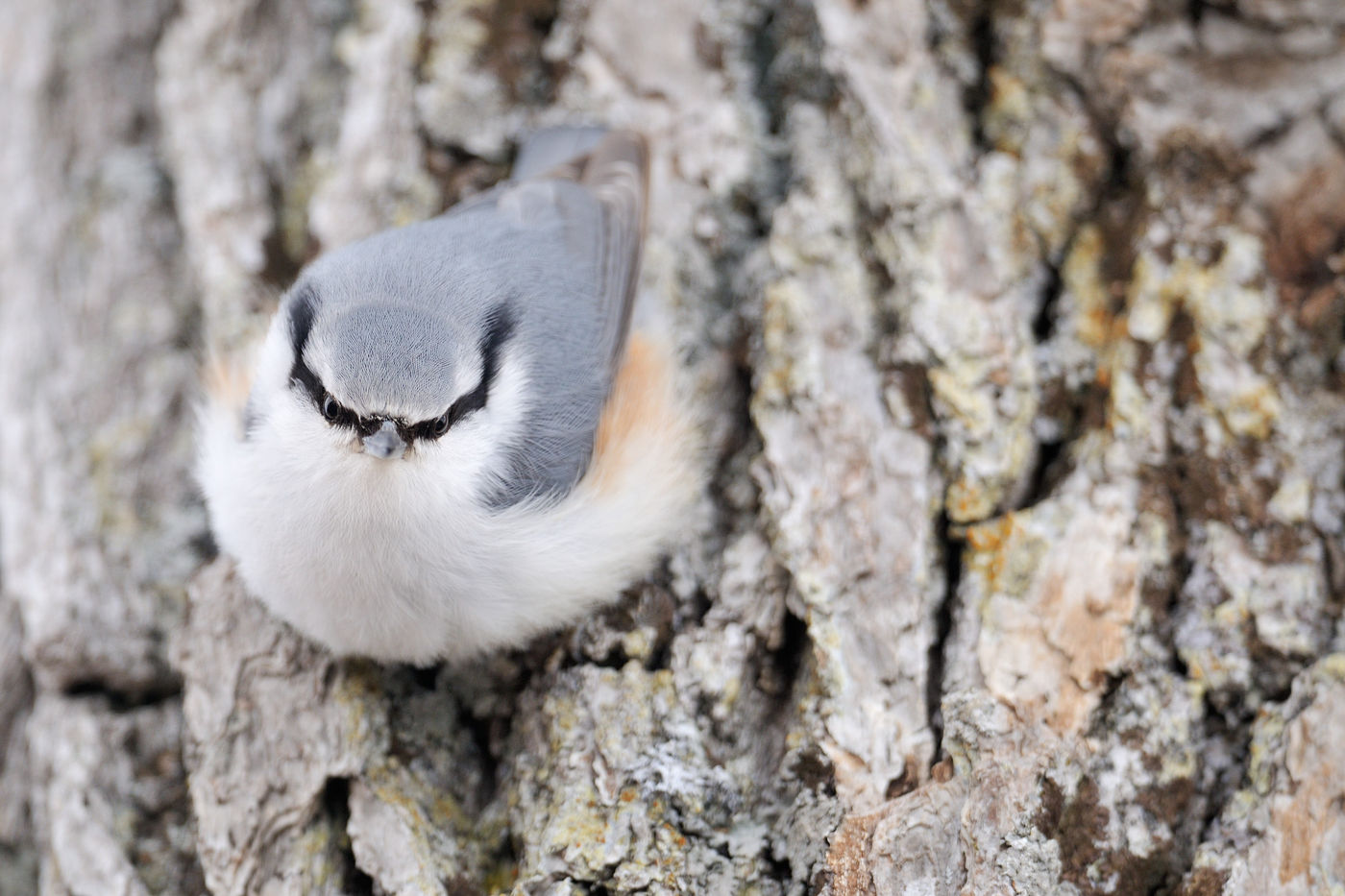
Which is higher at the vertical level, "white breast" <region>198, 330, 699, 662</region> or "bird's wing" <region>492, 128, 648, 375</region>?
"bird's wing" <region>492, 128, 648, 375</region>

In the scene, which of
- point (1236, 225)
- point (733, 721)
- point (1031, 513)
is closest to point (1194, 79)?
point (1236, 225)

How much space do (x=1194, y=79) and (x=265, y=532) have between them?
205 centimetres

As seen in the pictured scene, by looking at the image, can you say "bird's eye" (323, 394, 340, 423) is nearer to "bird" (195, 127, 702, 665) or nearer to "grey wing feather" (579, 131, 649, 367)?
"bird" (195, 127, 702, 665)

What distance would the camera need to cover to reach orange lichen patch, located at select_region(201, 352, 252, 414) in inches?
93.4

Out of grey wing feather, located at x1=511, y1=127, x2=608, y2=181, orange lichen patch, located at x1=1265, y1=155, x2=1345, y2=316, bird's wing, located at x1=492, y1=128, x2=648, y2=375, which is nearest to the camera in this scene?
orange lichen patch, located at x1=1265, y1=155, x2=1345, y2=316

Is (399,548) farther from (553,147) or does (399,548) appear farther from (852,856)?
(553,147)

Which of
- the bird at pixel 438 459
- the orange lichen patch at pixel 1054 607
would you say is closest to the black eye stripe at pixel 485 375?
the bird at pixel 438 459

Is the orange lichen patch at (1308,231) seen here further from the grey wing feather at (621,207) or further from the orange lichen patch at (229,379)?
the orange lichen patch at (229,379)

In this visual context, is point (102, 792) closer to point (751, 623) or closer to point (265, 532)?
point (265, 532)

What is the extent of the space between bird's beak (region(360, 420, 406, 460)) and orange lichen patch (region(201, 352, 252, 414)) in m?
0.55

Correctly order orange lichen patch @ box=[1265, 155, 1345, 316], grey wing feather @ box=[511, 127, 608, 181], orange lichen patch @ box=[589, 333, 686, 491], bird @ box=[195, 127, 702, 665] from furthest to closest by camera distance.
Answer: grey wing feather @ box=[511, 127, 608, 181]
orange lichen patch @ box=[589, 333, 686, 491]
orange lichen patch @ box=[1265, 155, 1345, 316]
bird @ box=[195, 127, 702, 665]

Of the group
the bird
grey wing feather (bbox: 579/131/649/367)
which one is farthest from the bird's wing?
the bird

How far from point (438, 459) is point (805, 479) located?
0.68m

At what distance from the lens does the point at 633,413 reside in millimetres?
2367
